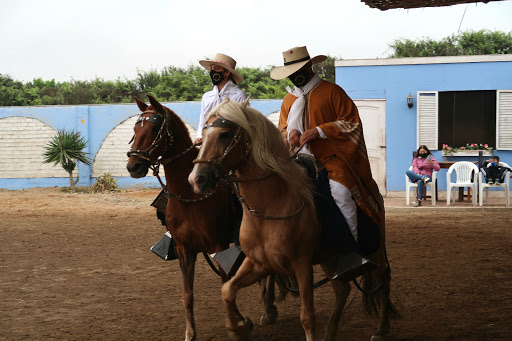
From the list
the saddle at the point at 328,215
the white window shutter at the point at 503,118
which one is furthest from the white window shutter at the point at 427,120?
the saddle at the point at 328,215

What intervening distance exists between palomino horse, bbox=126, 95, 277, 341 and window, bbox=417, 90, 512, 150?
13.4 meters

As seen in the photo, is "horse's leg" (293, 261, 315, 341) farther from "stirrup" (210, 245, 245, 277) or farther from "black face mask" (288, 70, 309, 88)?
"black face mask" (288, 70, 309, 88)

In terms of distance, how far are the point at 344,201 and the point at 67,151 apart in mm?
16246

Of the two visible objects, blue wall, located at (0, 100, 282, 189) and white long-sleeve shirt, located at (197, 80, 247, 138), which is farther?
blue wall, located at (0, 100, 282, 189)

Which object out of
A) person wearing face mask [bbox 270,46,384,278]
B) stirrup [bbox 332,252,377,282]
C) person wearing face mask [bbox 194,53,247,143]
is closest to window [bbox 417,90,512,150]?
person wearing face mask [bbox 194,53,247,143]

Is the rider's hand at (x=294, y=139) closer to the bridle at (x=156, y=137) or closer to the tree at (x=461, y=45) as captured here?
the bridle at (x=156, y=137)

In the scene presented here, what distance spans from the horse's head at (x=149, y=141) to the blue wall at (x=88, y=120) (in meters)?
14.8

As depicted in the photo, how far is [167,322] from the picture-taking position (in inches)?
206

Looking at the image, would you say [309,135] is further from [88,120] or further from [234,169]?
[88,120]

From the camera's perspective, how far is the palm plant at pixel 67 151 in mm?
19125

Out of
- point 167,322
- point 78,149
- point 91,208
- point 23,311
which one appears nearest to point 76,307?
point 23,311

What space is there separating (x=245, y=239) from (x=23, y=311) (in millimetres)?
2735

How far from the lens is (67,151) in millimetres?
19141

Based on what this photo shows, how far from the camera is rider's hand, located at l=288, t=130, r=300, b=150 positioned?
4.45m
